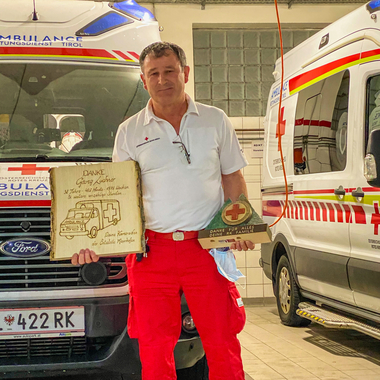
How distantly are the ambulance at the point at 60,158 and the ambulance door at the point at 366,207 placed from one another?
4.73ft

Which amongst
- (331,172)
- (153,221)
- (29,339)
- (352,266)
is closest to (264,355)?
(352,266)

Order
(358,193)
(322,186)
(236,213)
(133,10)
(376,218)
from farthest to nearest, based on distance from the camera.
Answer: (322,186)
(358,193)
(133,10)
(376,218)
(236,213)

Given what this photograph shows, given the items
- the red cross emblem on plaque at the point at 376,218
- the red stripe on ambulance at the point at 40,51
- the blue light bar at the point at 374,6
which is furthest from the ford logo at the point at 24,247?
the blue light bar at the point at 374,6

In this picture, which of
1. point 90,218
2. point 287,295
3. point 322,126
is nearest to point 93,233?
point 90,218

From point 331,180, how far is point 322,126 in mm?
589

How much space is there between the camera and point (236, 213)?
8.86 ft

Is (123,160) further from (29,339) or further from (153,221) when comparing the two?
(29,339)

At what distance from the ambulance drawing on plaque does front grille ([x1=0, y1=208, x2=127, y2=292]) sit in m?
0.60

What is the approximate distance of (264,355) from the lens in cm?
530

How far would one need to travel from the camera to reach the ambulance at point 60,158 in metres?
3.36

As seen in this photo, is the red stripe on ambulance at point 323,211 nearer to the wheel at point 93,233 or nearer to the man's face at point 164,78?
the man's face at point 164,78

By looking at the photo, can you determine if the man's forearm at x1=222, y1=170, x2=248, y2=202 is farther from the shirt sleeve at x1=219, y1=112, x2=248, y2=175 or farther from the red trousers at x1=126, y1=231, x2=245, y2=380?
the red trousers at x1=126, y1=231, x2=245, y2=380

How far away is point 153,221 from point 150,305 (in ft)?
1.26

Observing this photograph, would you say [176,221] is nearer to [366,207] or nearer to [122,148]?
[122,148]
